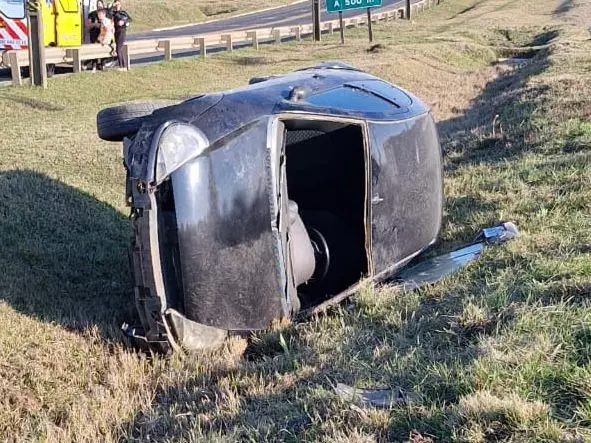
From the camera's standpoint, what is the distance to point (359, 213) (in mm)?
6031

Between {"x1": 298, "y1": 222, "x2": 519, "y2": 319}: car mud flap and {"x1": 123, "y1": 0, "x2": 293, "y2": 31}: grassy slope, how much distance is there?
4062cm

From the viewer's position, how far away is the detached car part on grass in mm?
4164

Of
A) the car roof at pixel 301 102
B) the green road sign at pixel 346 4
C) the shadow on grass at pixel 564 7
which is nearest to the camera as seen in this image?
the car roof at pixel 301 102

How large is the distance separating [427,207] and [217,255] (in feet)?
7.17

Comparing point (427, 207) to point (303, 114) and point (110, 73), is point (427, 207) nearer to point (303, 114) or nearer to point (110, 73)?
point (303, 114)

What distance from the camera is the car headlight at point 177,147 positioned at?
13.6ft

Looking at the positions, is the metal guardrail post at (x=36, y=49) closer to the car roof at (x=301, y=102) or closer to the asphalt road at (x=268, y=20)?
the car roof at (x=301, y=102)

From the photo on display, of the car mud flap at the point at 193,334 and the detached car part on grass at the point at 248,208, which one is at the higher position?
the detached car part on grass at the point at 248,208

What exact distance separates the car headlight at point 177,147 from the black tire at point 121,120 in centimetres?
64

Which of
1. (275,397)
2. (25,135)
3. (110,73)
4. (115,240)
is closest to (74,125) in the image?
(25,135)

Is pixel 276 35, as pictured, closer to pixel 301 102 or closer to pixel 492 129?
pixel 492 129

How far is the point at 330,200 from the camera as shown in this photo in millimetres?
6273

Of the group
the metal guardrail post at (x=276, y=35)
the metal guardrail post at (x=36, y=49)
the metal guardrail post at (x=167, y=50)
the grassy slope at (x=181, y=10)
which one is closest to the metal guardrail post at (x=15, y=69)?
the metal guardrail post at (x=36, y=49)

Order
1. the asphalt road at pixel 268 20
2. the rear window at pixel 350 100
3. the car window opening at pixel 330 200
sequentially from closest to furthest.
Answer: the rear window at pixel 350 100, the car window opening at pixel 330 200, the asphalt road at pixel 268 20
